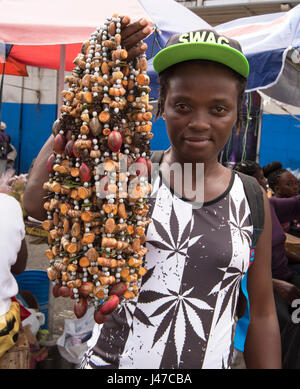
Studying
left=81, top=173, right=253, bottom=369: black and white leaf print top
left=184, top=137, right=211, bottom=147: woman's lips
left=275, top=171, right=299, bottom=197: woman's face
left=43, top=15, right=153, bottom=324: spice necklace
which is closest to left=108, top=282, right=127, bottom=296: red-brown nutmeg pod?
left=43, top=15, right=153, bottom=324: spice necklace

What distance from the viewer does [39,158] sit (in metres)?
1.00

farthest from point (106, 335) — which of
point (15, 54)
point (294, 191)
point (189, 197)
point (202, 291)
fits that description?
point (15, 54)

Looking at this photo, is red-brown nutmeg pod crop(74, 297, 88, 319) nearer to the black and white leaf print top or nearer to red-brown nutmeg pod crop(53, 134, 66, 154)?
the black and white leaf print top

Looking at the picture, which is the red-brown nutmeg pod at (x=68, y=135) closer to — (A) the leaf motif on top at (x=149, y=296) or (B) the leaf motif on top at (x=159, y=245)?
(B) the leaf motif on top at (x=159, y=245)

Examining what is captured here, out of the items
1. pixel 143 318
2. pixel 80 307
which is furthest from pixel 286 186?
pixel 80 307

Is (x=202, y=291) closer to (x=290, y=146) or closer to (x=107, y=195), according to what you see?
(x=107, y=195)

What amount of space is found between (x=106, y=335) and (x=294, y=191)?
3029 mm

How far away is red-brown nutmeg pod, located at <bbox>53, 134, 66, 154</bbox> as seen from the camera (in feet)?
2.97

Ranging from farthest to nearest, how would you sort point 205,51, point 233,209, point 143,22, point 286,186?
1. point 286,186
2. point 233,209
3. point 205,51
4. point 143,22

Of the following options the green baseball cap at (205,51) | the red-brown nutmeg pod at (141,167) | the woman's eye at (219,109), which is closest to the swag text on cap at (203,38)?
the green baseball cap at (205,51)

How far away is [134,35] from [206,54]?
0.81 ft

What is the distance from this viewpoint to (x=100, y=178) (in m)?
0.88

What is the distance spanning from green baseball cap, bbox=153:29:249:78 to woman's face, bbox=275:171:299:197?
2850 millimetres

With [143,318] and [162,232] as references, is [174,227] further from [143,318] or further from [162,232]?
[143,318]
